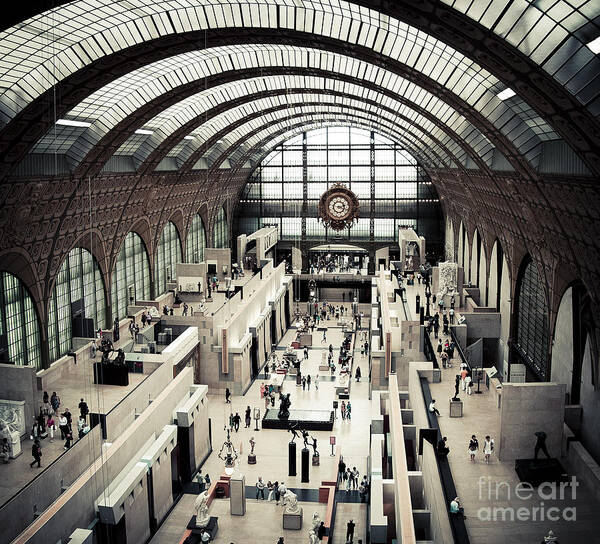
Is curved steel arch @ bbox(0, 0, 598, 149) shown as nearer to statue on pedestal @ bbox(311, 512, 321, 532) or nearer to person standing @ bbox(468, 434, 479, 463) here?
person standing @ bbox(468, 434, 479, 463)

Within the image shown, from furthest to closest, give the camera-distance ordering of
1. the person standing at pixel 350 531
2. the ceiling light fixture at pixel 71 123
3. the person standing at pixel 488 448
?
1. the ceiling light fixture at pixel 71 123
2. the person standing at pixel 350 531
3. the person standing at pixel 488 448

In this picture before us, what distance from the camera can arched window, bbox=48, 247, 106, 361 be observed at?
3547 centimetres

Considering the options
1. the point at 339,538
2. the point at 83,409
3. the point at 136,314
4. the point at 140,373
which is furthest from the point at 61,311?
the point at 339,538

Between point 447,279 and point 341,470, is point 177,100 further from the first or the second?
point 341,470

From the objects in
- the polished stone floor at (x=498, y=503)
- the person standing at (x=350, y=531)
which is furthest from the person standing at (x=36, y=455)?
the polished stone floor at (x=498, y=503)

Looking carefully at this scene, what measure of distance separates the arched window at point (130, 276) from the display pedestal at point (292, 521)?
2207 cm

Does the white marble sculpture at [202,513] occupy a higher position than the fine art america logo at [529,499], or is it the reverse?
the fine art america logo at [529,499]

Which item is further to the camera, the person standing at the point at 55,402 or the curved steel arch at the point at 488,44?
the person standing at the point at 55,402

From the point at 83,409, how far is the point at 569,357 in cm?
1790

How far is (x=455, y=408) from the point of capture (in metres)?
23.8

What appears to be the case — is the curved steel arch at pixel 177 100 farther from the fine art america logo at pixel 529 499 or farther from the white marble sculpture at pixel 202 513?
the white marble sculpture at pixel 202 513

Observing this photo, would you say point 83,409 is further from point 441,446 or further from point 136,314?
point 136,314

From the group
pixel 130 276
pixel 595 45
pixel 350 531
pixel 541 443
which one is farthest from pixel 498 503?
pixel 130 276

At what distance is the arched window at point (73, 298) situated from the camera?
116ft
